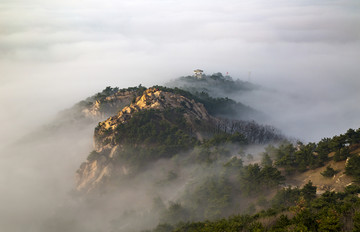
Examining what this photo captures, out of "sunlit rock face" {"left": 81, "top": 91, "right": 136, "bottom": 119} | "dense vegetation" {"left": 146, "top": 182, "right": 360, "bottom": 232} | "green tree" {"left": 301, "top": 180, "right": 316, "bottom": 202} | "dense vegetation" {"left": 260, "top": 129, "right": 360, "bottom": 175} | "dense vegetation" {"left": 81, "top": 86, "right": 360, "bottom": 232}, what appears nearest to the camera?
"dense vegetation" {"left": 146, "top": 182, "right": 360, "bottom": 232}

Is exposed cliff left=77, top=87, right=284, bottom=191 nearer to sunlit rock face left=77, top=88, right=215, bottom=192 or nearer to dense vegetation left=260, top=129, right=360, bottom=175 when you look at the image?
sunlit rock face left=77, top=88, right=215, bottom=192

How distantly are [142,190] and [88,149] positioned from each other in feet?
108

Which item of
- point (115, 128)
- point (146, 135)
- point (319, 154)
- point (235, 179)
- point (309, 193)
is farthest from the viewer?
point (115, 128)

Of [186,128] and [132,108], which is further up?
[132,108]

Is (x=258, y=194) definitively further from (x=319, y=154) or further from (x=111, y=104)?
(x=111, y=104)

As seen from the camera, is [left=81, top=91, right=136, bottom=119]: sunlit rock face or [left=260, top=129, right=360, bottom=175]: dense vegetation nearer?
[left=260, top=129, right=360, bottom=175]: dense vegetation

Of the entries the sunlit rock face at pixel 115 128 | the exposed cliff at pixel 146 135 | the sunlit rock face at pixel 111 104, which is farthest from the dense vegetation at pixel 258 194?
the sunlit rock face at pixel 111 104

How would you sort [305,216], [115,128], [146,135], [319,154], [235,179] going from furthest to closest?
[115,128] → [146,135] → [235,179] → [319,154] → [305,216]

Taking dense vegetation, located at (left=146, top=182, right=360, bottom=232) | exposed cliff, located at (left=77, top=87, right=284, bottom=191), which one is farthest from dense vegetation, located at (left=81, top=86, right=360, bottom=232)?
exposed cliff, located at (left=77, top=87, right=284, bottom=191)

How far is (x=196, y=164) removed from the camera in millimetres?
73125

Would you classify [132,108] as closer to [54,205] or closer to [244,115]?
[54,205]

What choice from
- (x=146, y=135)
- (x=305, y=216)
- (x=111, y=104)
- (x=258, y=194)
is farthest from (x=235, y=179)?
(x=111, y=104)

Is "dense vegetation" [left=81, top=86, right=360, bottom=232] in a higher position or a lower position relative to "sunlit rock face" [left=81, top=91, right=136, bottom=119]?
lower

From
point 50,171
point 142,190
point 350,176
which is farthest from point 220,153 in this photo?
point 50,171
